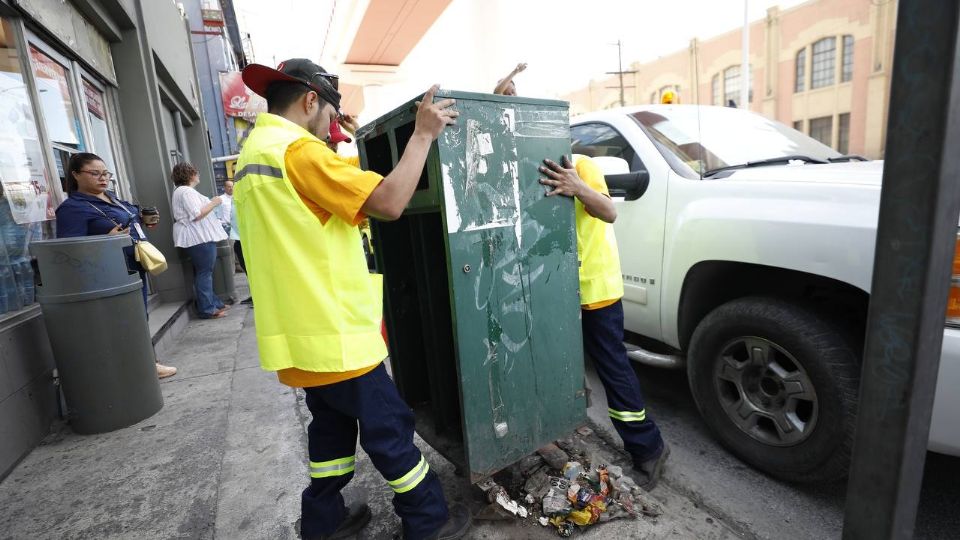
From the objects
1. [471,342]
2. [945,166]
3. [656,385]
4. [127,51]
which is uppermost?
[127,51]

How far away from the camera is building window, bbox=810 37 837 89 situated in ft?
80.4

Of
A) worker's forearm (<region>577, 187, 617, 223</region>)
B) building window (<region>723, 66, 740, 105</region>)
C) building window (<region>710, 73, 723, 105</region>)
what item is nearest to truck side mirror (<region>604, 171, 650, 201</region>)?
worker's forearm (<region>577, 187, 617, 223</region>)

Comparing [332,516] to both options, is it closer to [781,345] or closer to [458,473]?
[458,473]

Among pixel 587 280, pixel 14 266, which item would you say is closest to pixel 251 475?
pixel 587 280

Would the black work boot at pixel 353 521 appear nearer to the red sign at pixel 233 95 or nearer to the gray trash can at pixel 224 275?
the gray trash can at pixel 224 275

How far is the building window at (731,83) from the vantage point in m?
27.9

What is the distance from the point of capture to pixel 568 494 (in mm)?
2172

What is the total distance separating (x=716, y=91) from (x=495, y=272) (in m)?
32.3

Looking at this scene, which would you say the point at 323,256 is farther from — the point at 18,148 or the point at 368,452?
the point at 18,148

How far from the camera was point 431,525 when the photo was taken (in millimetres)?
1917

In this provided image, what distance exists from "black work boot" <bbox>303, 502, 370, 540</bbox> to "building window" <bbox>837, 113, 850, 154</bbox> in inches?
1152

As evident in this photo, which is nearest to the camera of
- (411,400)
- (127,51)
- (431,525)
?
(431,525)

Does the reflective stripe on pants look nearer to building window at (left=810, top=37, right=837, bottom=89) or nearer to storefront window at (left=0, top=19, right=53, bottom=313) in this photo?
storefront window at (left=0, top=19, right=53, bottom=313)

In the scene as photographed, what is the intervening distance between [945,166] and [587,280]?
58.9 inches
